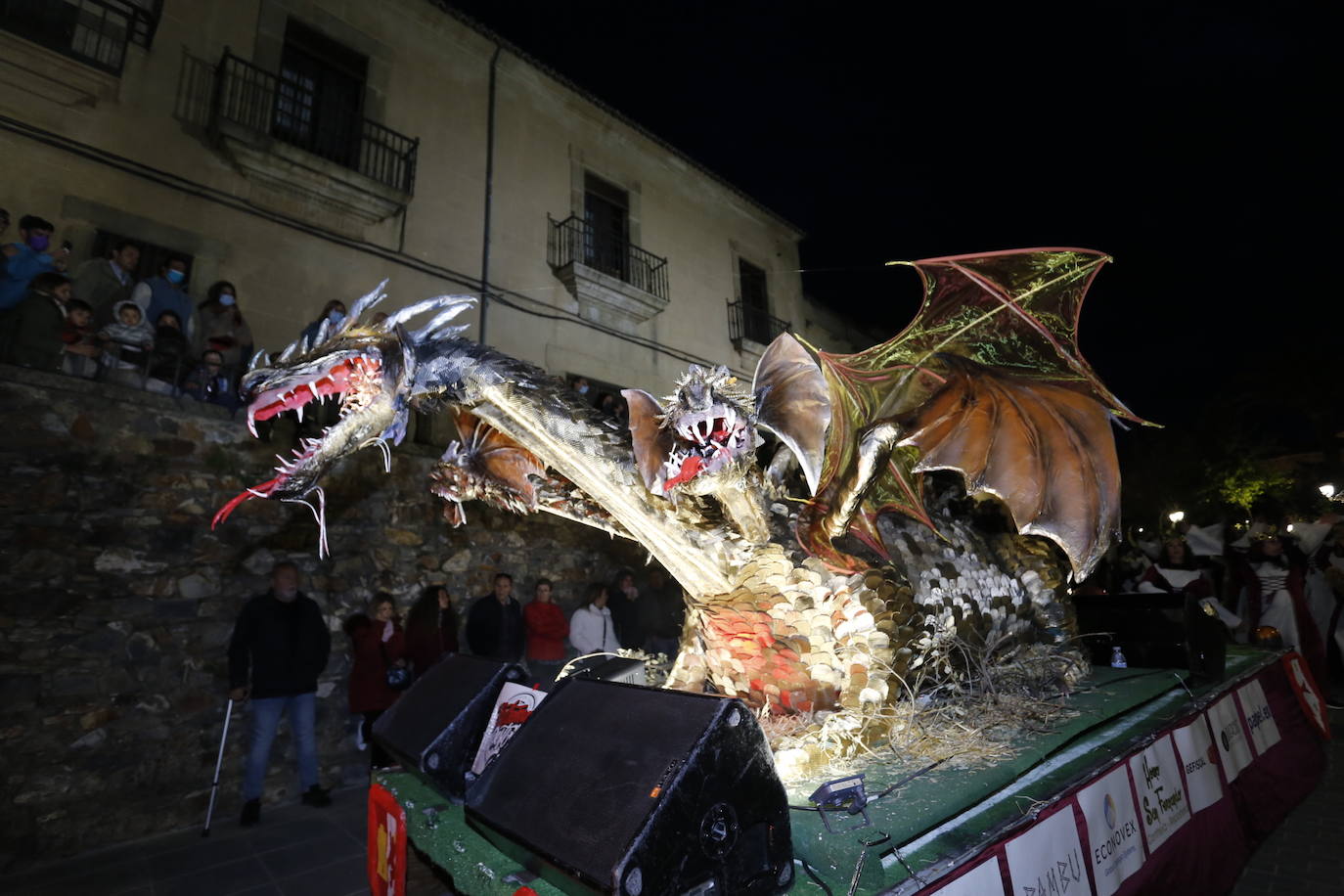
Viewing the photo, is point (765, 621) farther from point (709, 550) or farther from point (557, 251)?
point (557, 251)

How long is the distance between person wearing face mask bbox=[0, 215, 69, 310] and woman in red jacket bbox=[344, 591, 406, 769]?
3.18m

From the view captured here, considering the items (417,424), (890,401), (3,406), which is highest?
(417,424)

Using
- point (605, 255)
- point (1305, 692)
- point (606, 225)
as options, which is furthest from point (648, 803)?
point (606, 225)

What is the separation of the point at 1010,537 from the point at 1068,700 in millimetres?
1078

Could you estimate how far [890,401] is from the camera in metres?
2.50

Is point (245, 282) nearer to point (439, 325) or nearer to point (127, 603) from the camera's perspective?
point (127, 603)

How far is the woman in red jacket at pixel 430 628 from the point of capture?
16.4ft

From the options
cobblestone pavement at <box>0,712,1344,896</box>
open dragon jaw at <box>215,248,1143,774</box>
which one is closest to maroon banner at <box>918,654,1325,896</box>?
cobblestone pavement at <box>0,712,1344,896</box>

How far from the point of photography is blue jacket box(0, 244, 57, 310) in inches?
168

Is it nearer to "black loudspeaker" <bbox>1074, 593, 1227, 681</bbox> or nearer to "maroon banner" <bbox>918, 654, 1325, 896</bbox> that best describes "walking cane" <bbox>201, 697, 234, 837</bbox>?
"maroon banner" <bbox>918, 654, 1325, 896</bbox>

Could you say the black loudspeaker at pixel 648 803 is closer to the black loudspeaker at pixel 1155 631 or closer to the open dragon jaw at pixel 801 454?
the open dragon jaw at pixel 801 454

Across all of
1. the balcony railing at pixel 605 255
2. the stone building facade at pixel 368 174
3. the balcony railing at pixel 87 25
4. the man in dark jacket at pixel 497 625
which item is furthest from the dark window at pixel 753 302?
the balcony railing at pixel 87 25

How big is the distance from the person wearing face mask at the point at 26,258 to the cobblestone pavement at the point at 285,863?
3.57 m

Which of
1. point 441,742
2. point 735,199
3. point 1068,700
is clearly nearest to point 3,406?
point 441,742
